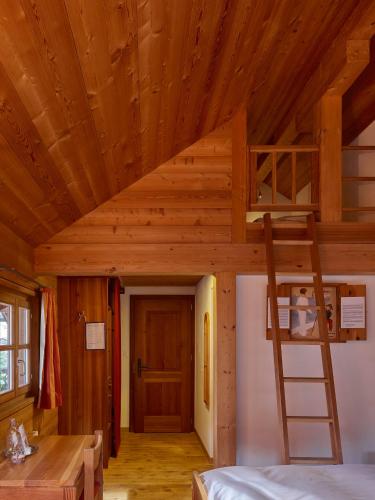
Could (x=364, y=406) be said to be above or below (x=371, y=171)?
below

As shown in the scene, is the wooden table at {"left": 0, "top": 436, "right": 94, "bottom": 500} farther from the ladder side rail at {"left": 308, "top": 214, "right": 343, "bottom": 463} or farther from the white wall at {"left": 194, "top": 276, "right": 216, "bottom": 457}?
the white wall at {"left": 194, "top": 276, "right": 216, "bottom": 457}

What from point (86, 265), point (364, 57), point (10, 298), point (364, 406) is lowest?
point (364, 406)

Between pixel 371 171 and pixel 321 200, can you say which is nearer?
pixel 321 200

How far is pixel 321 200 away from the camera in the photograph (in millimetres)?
4301

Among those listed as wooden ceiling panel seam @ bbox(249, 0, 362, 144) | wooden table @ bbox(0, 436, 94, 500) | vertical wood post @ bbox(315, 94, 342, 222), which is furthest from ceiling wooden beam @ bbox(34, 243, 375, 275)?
wooden table @ bbox(0, 436, 94, 500)

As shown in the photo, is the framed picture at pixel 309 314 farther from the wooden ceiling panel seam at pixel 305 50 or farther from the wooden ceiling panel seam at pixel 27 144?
the wooden ceiling panel seam at pixel 27 144

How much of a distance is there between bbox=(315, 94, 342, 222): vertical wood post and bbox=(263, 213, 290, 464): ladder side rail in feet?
1.57

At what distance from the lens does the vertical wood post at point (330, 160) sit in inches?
168

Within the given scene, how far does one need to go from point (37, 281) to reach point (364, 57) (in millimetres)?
2962

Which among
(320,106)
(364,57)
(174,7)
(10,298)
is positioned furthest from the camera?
(320,106)

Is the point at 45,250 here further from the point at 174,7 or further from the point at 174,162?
the point at 174,7

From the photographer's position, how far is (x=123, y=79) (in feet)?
8.41

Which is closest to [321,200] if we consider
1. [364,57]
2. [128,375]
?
[364,57]

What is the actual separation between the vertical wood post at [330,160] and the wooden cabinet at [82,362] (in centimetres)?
246
